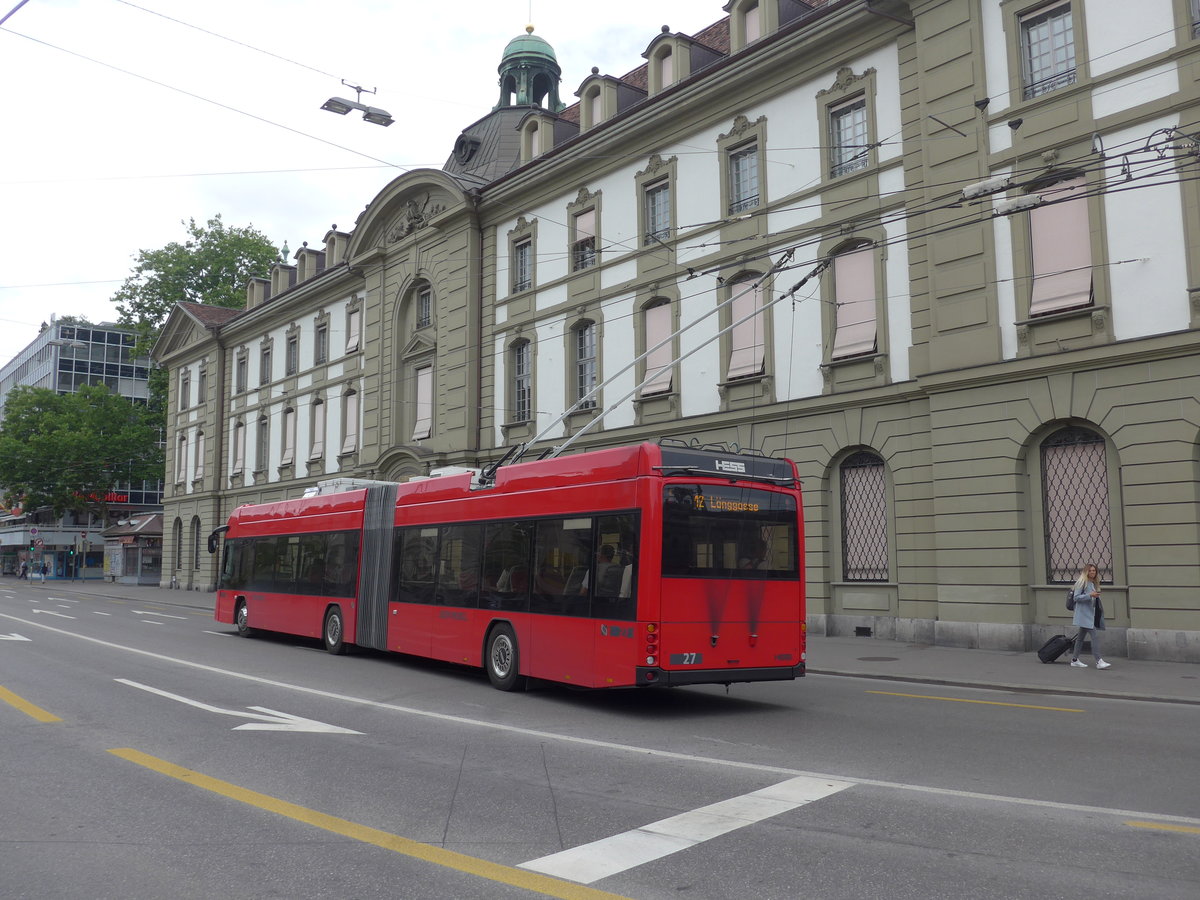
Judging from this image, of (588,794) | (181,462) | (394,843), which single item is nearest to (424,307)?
(181,462)

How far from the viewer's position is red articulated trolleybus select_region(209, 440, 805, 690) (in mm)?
10898

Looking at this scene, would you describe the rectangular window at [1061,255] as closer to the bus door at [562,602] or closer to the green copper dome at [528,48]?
the bus door at [562,602]

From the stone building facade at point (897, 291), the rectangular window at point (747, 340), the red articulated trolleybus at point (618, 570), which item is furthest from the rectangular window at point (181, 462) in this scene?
the red articulated trolleybus at point (618, 570)

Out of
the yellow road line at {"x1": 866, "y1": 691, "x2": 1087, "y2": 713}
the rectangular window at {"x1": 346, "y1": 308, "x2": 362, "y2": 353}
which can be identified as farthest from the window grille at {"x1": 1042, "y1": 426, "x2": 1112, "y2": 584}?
the rectangular window at {"x1": 346, "y1": 308, "x2": 362, "y2": 353}

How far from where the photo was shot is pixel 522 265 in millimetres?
30984

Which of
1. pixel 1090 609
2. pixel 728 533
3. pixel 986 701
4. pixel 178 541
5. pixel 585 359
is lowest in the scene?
pixel 986 701

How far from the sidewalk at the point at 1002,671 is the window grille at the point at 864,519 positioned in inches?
71.7

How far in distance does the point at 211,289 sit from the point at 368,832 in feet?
191

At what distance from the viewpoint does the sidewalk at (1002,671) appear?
12.9m

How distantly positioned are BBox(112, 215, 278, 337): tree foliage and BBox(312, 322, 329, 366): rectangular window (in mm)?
18973

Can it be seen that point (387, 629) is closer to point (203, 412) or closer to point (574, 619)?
point (574, 619)

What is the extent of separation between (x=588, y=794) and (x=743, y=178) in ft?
62.7

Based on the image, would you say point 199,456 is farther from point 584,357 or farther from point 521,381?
point 584,357

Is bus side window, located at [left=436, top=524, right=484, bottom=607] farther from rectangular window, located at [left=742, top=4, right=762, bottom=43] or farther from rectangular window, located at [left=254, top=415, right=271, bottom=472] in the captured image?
rectangular window, located at [left=254, top=415, right=271, bottom=472]
